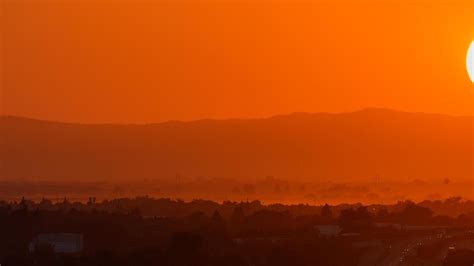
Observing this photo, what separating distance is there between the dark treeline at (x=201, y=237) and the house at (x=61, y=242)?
0.50m

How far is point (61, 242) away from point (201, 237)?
22.5 ft

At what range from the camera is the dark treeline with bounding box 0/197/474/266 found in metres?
53.7

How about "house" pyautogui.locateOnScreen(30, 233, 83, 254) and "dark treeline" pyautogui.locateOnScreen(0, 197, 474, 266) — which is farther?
"house" pyautogui.locateOnScreen(30, 233, 83, 254)

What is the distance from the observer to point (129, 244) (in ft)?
223

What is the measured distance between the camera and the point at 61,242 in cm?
6531

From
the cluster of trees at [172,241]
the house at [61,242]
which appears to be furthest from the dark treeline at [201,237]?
the house at [61,242]

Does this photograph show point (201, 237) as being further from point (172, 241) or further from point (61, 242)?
point (61, 242)

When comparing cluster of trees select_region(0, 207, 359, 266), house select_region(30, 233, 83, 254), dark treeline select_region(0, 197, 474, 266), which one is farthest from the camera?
house select_region(30, 233, 83, 254)

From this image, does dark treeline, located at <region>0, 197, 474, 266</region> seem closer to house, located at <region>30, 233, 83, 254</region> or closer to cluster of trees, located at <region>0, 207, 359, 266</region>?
cluster of trees, located at <region>0, 207, 359, 266</region>

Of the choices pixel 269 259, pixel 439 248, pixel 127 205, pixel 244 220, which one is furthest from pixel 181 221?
pixel 127 205

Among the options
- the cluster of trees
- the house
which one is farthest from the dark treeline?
the house

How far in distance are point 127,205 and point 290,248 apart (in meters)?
70.5

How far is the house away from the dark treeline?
0.50 meters

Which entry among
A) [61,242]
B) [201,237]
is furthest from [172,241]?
[61,242]
